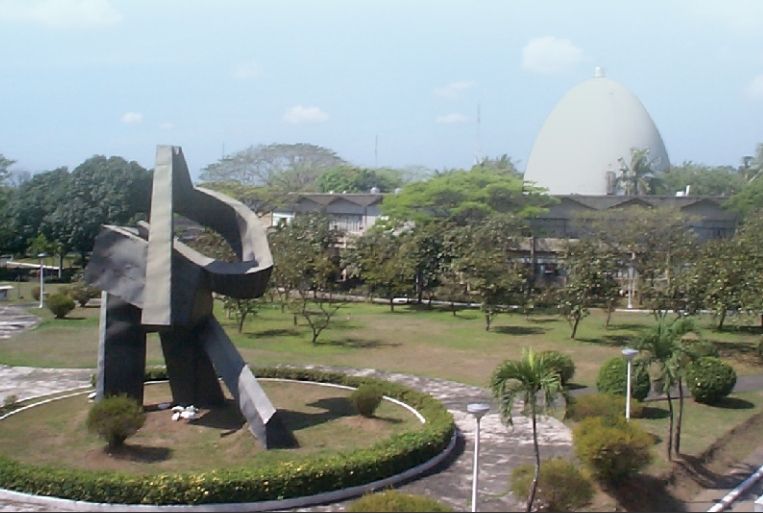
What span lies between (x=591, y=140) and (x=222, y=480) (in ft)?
226

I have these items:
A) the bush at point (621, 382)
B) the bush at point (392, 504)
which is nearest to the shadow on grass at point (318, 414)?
the bush at point (621, 382)

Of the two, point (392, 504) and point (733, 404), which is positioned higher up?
point (392, 504)

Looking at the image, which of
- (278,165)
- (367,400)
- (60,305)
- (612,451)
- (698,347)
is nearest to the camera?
(612,451)

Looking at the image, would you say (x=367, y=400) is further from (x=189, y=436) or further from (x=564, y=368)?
(x=564, y=368)

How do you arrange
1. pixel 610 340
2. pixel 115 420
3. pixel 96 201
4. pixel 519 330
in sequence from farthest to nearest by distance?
pixel 96 201 < pixel 519 330 < pixel 610 340 < pixel 115 420

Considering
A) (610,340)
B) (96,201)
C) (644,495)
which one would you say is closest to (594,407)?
(644,495)

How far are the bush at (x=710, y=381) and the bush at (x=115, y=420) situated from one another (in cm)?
1422

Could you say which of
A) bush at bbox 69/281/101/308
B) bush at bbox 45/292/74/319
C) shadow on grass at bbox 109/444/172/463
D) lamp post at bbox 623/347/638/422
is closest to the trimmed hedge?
shadow on grass at bbox 109/444/172/463

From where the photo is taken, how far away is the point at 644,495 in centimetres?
1555

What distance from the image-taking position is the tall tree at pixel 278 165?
91.3 m

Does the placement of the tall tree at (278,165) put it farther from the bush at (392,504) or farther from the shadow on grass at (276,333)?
the bush at (392,504)

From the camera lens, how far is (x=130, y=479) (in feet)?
48.2

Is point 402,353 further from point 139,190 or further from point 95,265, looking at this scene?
point 139,190

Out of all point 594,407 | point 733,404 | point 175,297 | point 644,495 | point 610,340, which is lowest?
point 644,495
